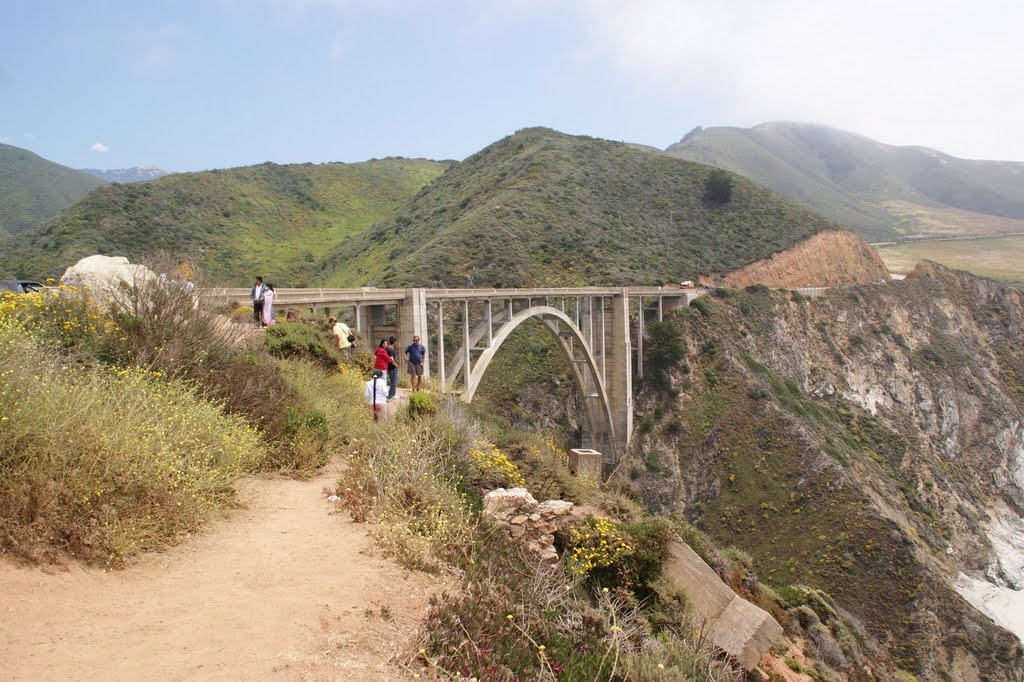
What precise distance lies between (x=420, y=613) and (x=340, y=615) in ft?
2.06

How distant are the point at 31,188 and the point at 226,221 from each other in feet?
239

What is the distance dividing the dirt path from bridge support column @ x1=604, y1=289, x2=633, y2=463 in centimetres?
2978

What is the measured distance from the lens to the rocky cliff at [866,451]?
79.7 ft

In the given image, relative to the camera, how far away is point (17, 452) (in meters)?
4.82

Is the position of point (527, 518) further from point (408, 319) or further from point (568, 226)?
point (568, 226)

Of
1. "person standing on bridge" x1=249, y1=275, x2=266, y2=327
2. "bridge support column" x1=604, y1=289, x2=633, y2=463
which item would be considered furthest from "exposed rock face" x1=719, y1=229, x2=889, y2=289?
"person standing on bridge" x1=249, y1=275, x2=266, y2=327

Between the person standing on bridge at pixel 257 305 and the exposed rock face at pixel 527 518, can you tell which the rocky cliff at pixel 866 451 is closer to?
the exposed rock face at pixel 527 518

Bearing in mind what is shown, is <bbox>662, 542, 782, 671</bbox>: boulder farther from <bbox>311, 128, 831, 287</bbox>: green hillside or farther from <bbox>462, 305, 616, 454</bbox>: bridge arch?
<bbox>311, 128, 831, 287</bbox>: green hillside

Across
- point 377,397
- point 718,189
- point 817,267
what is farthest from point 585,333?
point 718,189

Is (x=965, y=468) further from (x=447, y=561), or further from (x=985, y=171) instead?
(x=985, y=171)

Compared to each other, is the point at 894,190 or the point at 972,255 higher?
the point at 894,190

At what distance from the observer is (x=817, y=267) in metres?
53.1

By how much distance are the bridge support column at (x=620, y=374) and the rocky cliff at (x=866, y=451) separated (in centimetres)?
131

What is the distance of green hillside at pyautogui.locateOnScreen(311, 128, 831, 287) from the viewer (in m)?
45.3
